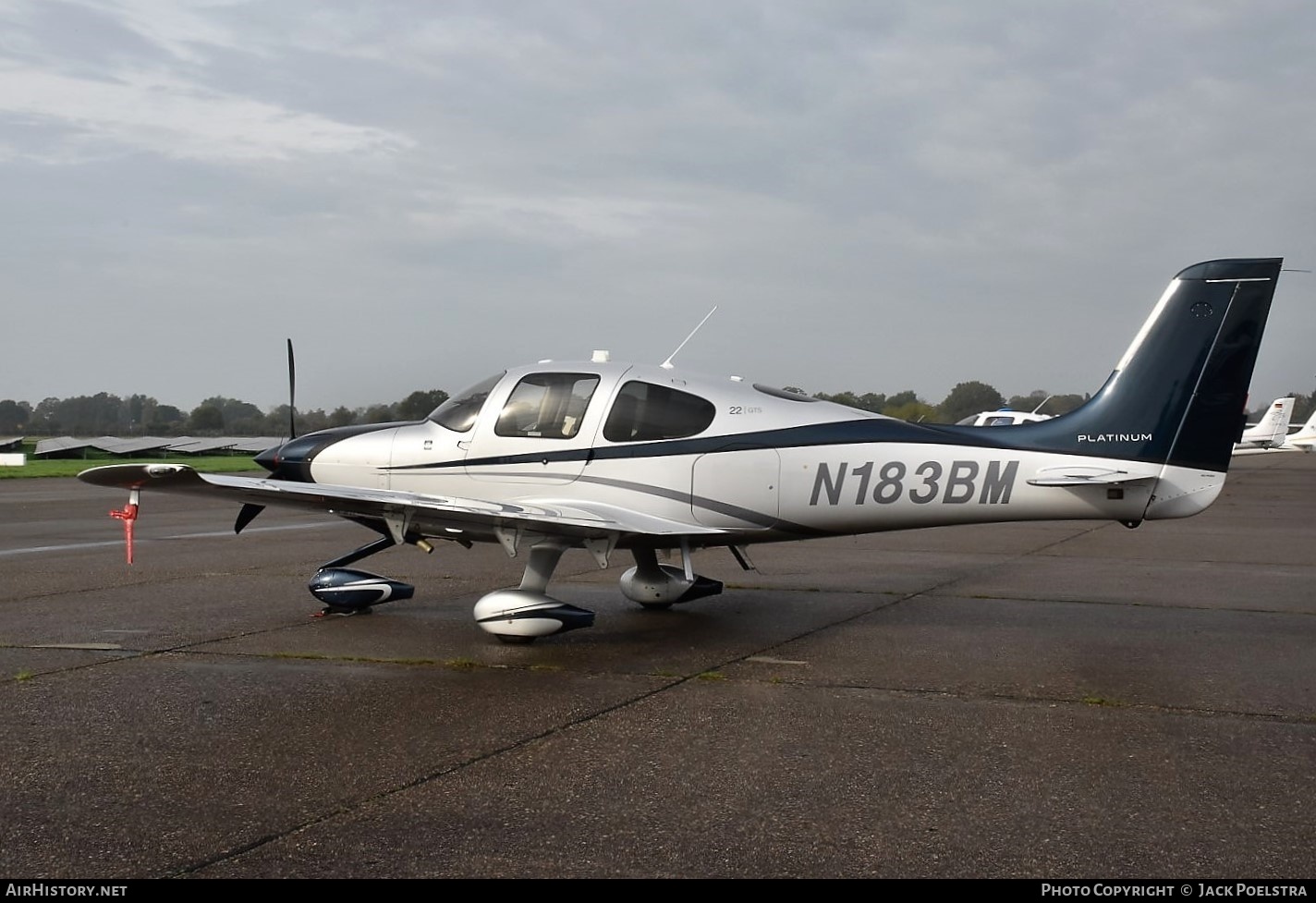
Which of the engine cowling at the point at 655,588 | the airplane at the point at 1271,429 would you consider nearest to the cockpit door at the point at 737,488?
the engine cowling at the point at 655,588

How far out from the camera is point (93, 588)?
1175 cm

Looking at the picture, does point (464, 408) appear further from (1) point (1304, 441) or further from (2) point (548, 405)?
(1) point (1304, 441)

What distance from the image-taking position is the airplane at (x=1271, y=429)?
74544 millimetres

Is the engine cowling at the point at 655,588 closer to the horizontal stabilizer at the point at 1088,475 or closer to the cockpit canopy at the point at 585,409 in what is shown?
the cockpit canopy at the point at 585,409

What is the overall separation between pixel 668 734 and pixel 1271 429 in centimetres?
8029

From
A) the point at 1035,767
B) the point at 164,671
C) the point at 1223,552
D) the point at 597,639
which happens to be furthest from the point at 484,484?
the point at 1223,552

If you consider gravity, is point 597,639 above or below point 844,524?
below

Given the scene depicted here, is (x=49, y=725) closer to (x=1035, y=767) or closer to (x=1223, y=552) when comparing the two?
(x=1035, y=767)

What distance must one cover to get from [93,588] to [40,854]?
26.8 ft

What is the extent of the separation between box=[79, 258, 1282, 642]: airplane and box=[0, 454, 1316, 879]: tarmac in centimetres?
93

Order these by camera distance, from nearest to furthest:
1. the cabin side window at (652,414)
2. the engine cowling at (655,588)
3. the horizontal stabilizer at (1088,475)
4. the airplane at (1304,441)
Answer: the horizontal stabilizer at (1088,475), the cabin side window at (652,414), the engine cowling at (655,588), the airplane at (1304,441)

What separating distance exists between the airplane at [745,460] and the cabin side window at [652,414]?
13 mm

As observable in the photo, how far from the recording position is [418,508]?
8.35 m
